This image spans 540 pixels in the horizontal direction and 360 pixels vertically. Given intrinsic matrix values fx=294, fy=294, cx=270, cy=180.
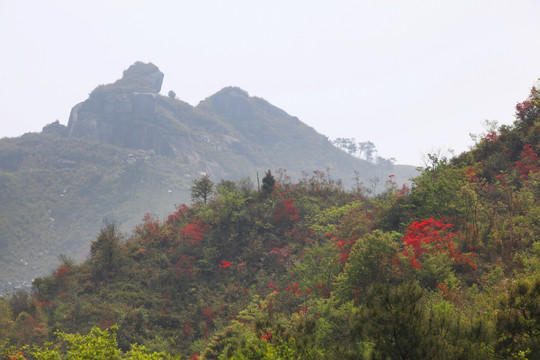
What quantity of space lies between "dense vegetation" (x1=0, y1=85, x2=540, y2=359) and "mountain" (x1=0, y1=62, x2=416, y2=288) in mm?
20881

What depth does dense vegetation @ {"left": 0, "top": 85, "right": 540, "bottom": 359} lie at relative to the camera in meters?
4.21

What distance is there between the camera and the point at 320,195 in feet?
77.5

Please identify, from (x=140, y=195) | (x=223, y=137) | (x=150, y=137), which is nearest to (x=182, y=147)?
(x=150, y=137)

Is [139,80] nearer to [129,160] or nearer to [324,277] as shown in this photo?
[129,160]

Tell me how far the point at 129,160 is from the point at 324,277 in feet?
331

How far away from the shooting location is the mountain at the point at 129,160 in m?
67.7

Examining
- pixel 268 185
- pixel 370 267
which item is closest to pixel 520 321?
→ pixel 370 267

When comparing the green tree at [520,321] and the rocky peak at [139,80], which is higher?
the rocky peak at [139,80]

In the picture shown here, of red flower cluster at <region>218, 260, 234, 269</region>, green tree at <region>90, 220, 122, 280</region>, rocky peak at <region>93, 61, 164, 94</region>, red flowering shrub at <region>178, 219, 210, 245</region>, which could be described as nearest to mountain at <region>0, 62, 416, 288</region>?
rocky peak at <region>93, 61, 164, 94</region>

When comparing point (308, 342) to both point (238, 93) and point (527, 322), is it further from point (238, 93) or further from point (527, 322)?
point (238, 93)

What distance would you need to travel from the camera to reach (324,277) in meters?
11.9

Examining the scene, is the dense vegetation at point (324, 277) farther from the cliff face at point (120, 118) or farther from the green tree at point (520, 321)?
the cliff face at point (120, 118)

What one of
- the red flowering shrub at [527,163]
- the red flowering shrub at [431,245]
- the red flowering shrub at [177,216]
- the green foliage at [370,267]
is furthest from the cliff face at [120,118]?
the green foliage at [370,267]

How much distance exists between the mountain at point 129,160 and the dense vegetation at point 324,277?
2088cm
